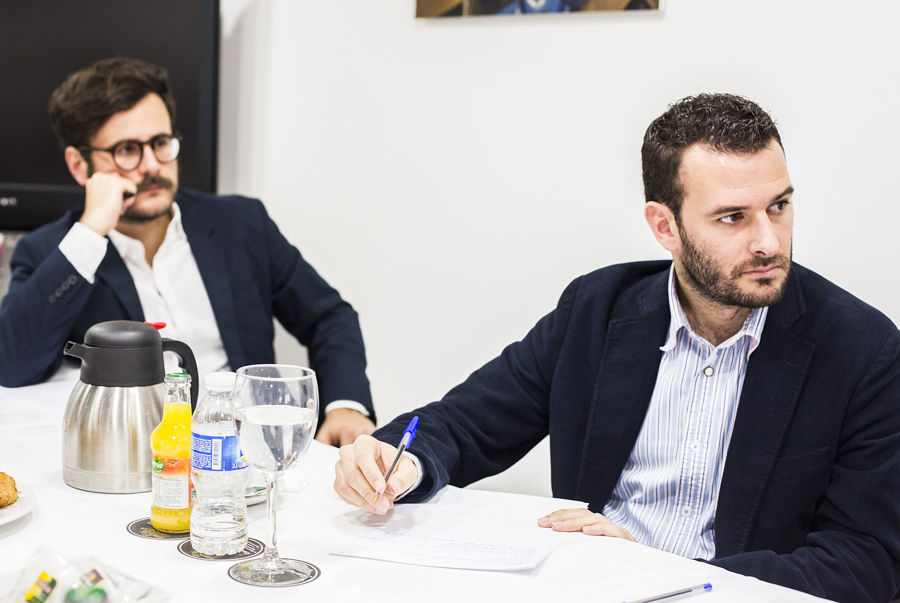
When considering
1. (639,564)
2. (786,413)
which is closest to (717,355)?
(786,413)

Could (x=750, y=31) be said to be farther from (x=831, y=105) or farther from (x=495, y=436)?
(x=495, y=436)

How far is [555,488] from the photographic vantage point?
171cm

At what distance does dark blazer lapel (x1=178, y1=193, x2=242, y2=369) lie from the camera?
2.38 meters

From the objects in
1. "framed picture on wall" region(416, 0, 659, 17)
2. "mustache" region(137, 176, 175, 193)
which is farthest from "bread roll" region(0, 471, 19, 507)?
"framed picture on wall" region(416, 0, 659, 17)

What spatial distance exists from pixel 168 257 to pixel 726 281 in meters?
1.44

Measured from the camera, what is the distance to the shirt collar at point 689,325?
1.49m

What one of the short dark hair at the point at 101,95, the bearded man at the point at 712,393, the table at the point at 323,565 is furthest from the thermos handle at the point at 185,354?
the short dark hair at the point at 101,95

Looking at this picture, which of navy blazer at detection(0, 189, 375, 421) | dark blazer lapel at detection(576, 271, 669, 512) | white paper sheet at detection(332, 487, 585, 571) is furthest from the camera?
navy blazer at detection(0, 189, 375, 421)

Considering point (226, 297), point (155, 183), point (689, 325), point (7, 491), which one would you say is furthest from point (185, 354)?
point (155, 183)

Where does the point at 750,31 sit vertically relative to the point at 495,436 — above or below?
above

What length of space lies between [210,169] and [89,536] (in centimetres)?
196

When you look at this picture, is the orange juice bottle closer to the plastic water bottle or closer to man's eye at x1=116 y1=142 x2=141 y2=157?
the plastic water bottle

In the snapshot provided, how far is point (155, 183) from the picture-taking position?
2.40 meters

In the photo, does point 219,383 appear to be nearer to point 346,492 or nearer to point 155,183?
point 346,492
